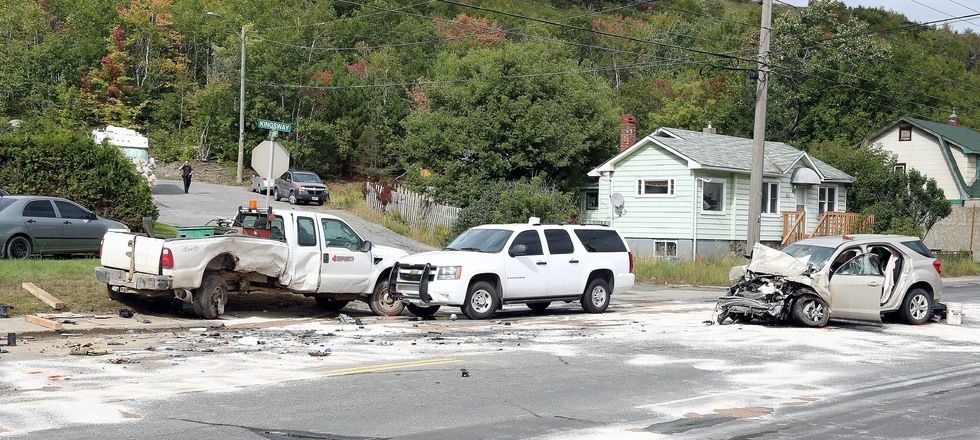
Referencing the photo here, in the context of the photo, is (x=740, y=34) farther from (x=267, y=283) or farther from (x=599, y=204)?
(x=267, y=283)

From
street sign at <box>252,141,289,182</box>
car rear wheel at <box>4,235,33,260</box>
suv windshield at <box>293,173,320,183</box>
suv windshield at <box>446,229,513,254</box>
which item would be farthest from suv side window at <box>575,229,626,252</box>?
suv windshield at <box>293,173,320,183</box>

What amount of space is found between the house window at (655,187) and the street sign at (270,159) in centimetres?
2038

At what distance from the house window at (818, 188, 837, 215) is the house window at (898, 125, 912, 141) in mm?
14862

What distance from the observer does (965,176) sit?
54.9 meters

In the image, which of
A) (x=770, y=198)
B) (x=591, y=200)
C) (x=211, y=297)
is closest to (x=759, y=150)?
(x=770, y=198)

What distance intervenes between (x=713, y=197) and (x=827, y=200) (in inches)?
287

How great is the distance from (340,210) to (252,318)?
26747 millimetres

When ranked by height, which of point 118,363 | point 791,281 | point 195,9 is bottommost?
point 118,363

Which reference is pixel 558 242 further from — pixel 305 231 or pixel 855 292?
pixel 855 292

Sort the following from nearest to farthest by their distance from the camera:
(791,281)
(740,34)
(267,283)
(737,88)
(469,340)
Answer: (469,340), (791,281), (267,283), (737,88), (740,34)

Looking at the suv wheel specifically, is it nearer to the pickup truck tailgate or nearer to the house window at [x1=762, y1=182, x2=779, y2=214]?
the pickup truck tailgate

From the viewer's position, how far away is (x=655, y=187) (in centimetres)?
4072

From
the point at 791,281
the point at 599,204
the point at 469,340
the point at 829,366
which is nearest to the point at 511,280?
the point at 469,340

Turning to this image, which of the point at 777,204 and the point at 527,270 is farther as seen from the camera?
the point at 777,204
